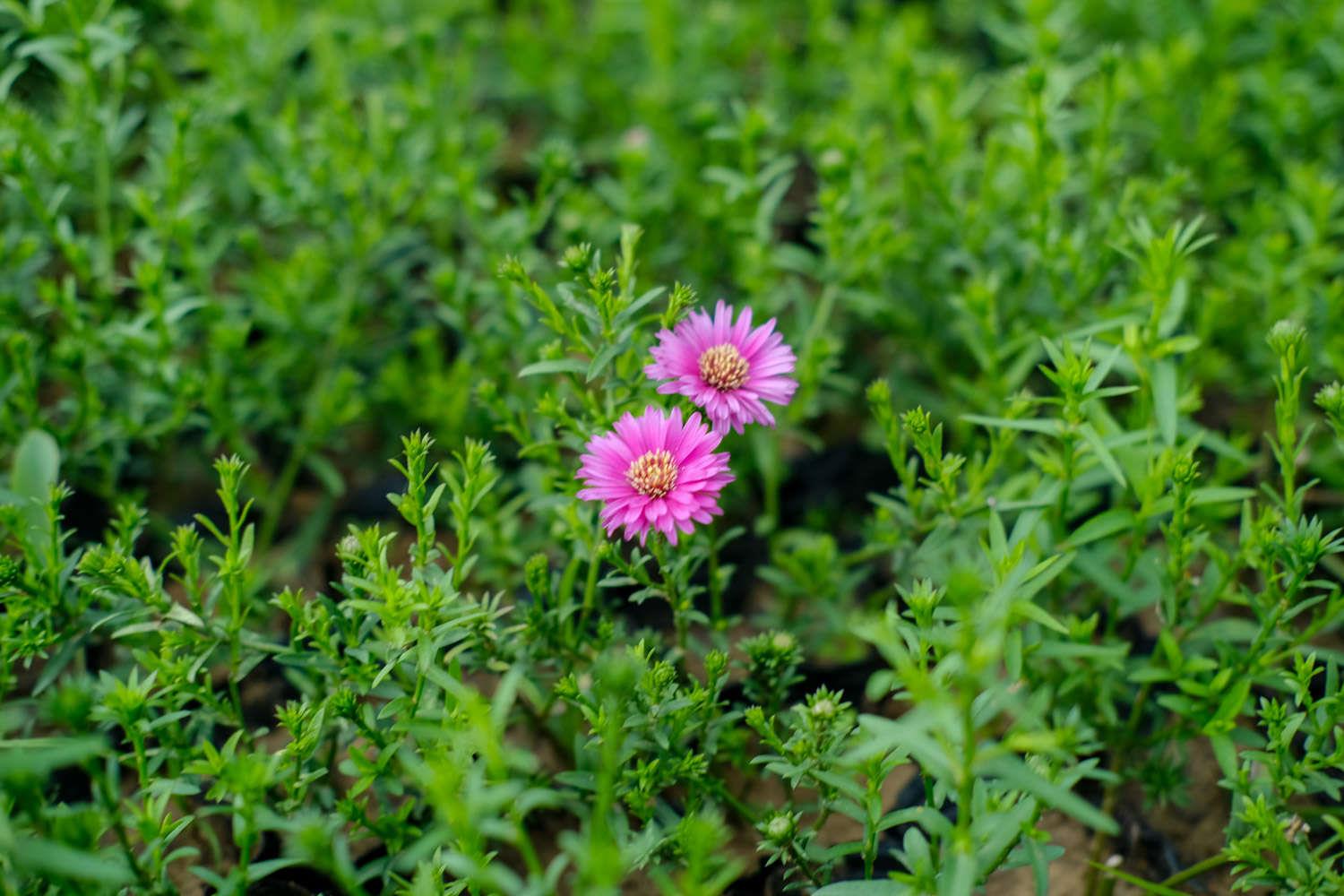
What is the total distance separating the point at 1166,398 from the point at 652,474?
3.05 ft

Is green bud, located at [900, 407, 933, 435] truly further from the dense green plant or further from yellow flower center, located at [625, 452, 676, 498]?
yellow flower center, located at [625, 452, 676, 498]

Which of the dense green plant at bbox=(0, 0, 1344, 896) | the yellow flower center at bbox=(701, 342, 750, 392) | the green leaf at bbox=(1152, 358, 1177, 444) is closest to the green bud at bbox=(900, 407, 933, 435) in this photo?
the dense green plant at bbox=(0, 0, 1344, 896)

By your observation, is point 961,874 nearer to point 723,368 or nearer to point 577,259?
point 723,368

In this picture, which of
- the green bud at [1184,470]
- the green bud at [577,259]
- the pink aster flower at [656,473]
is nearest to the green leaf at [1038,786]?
the pink aster flower at [656,473]

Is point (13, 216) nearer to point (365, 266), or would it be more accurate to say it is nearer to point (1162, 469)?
point (365, 266)

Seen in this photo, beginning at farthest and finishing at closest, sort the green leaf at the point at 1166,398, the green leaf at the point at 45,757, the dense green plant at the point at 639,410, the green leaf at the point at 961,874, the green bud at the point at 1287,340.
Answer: the green leaf at the point at 1166,398 < the green bud at the point at 1287,340 < the dense green plant at the point at 639,410 < the green leaf at the point at 961,874 < the green leaf at the point at 45,757

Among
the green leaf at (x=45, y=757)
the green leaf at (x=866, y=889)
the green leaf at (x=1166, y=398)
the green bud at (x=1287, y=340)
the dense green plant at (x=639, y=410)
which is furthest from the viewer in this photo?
the green leaf at (x=1166, y=398)

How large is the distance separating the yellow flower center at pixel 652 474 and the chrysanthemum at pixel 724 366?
0.30ft

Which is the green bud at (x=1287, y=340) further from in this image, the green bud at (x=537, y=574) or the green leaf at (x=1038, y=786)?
the green bud at (x=537, y=574)

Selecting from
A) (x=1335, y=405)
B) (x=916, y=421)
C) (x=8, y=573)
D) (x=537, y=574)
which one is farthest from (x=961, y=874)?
(x=8, y=573)

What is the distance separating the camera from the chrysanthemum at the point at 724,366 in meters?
1.58

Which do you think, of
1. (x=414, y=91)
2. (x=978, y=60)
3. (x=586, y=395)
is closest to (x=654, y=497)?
(x=586, y=395)

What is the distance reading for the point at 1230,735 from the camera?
177 centimetres

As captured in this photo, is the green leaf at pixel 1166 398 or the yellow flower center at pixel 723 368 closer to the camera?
the yellow flower center at pixel 723 368
